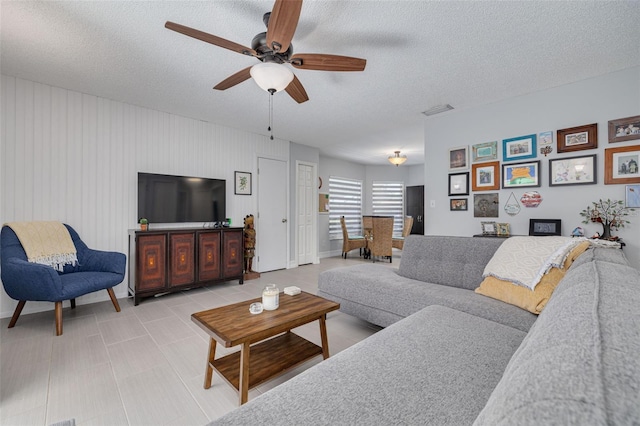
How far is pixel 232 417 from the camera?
737mm

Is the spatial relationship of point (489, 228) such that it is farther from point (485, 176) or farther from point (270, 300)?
point (270, 300)

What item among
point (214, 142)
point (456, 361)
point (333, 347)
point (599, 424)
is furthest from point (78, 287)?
point (599, 424)

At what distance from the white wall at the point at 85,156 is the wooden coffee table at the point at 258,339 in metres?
2.74

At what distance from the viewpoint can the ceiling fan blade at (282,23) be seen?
1511 millimetres

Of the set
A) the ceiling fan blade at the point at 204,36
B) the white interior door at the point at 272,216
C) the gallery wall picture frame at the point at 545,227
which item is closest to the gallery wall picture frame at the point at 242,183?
the white interior door at the point at 272,216

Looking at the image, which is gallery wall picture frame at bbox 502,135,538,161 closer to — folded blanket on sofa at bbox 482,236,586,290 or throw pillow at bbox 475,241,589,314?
folded blanket on sofa at bbox 482,236,586,290

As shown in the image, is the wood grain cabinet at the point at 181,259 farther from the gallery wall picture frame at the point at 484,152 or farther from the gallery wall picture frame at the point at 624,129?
the gallery wall picture frame at the point at 624,129

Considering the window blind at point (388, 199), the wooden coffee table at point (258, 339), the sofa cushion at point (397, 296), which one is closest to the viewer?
the wooden coffee table at point (258, 339)

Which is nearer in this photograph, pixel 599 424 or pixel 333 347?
pixel 599 424

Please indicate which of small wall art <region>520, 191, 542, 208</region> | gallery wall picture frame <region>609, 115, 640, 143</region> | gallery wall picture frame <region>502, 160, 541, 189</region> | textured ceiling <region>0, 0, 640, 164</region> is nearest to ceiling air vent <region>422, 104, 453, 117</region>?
textured ceiling <region>0, 0, 640, 164</region>

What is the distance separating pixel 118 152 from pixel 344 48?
319 centimetres

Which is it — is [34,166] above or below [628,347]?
above

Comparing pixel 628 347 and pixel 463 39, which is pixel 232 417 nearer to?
pixel 628 347

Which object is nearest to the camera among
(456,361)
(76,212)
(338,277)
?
(456,361)
